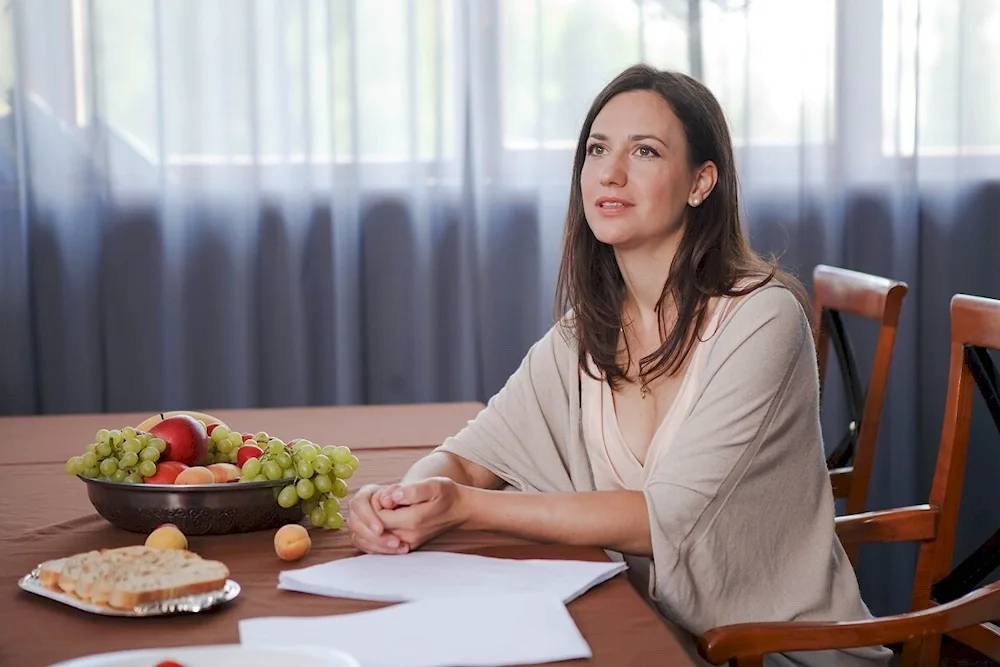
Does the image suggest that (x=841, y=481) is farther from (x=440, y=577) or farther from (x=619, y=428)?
(x=440, y=577)

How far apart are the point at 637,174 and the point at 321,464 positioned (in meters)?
0.61

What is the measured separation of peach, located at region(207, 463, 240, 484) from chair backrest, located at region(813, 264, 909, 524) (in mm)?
Result: 1144

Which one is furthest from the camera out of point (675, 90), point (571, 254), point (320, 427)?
point (320, 427)

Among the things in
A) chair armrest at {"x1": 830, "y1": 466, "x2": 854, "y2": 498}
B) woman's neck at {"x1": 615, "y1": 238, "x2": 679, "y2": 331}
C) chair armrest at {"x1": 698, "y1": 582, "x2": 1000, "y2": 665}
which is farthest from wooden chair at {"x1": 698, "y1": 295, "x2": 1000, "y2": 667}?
chair armrest at {"x1": 830, "y1": 466, "x2": 854, "y2": 498}

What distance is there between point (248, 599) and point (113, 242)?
2167 mm

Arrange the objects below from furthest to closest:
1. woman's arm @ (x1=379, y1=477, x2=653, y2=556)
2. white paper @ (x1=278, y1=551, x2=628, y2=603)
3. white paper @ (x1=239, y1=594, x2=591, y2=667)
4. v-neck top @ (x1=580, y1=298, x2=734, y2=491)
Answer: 1. v-neck top @ (x1=580, y1=298, x2=734, y2=491)
2. woman's arm @ (x1=379, y1=477, x2=653, y2=556)
3. white paper @ (x1=278, y1=551, x2=628, y2=603)
4. white paper @ (x1=239, y1=594, x2=591, y2=667)

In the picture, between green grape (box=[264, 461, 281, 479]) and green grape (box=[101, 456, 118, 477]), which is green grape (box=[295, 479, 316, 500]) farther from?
green grape (box=[101, 456, 118, 477])

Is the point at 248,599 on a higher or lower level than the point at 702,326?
lower

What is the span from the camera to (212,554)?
4.15ft

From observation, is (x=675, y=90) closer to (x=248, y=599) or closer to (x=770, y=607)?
(x=770, y=607)

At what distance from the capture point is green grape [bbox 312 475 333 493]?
133 centimetres

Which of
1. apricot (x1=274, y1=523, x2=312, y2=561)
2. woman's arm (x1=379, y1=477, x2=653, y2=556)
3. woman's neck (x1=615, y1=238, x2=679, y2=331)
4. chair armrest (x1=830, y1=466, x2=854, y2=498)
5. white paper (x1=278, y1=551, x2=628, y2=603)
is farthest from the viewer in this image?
chair armrest (x1=830, y1=466, x2=854, y2=498)

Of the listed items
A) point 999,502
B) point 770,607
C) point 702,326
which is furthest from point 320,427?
point 999,502

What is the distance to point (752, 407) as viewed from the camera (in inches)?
57.7
